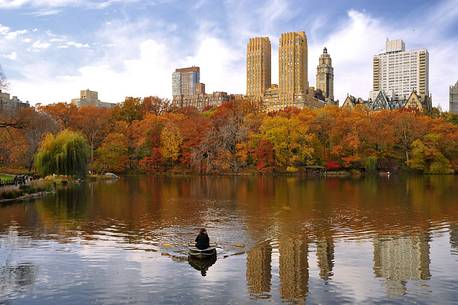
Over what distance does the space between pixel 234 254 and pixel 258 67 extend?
173455 millimetres

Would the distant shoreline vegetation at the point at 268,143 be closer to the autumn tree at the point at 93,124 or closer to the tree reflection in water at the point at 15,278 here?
the autumn tree at the point at 93,124

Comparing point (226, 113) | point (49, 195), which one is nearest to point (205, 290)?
point (49, 195)

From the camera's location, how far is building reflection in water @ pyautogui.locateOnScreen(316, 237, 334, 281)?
15.0 meters

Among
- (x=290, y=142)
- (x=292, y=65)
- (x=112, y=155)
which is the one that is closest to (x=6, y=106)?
(x=112, y=155)

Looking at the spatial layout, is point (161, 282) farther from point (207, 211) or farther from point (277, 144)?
point (277, 144)

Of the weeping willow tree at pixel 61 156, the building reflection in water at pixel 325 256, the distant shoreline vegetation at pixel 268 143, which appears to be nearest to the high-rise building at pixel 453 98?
the distant shoreline vegetation at pixel 268 143

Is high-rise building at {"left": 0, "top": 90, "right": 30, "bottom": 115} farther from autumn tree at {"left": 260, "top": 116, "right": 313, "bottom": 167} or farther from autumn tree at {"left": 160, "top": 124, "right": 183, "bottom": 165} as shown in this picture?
autumn tree at {"left": 260, "top": 116, "right": 313, "bottom": 167}

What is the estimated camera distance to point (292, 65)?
567 ft

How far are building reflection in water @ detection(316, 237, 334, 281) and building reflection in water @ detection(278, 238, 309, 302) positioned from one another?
45 cm

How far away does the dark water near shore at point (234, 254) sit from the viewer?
42.9 feet

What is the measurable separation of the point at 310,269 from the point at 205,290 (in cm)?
375

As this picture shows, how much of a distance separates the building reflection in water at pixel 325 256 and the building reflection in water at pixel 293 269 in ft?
1.46

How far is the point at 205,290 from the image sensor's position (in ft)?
43.9

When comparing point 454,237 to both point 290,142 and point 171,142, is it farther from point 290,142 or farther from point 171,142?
point 171,142
